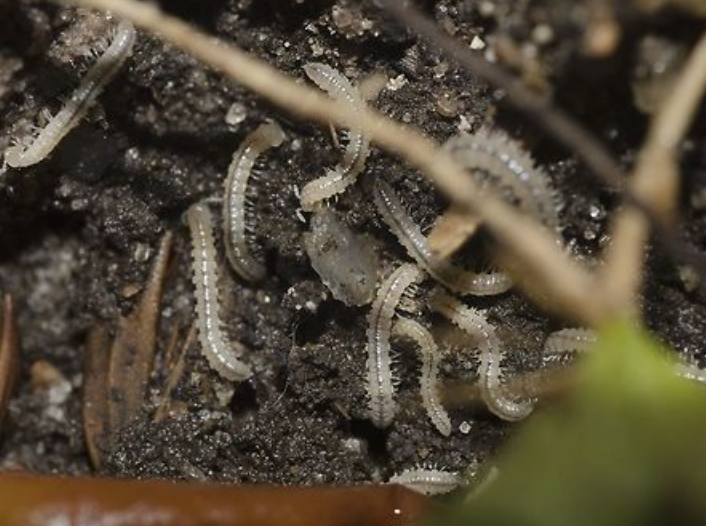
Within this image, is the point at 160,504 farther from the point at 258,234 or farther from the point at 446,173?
the point at 446,173

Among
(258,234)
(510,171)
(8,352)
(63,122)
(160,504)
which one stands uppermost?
(510,171)

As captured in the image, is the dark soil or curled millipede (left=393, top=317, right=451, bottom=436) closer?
the dark soil

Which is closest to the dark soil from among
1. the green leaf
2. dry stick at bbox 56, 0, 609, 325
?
dry stick at bbox 56, 0, 609, 325

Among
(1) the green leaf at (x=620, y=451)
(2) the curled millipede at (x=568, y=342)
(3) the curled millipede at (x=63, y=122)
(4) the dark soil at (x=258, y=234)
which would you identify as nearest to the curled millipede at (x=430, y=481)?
(4) the dark soil at (x=258, y=234)

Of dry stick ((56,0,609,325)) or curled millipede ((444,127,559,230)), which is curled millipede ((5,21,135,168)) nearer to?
dry stick ((56,0,609,325))

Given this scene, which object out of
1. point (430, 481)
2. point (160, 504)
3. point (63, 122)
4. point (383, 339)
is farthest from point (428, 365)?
point (63, 122)

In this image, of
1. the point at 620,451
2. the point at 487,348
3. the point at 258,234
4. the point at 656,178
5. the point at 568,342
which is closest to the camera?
the point at 620,451
